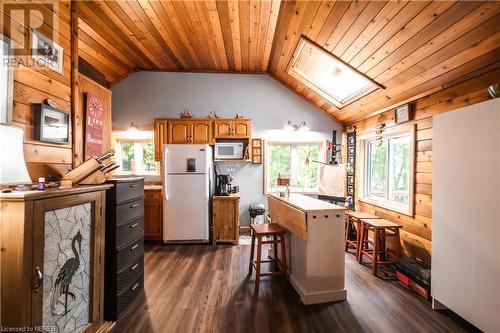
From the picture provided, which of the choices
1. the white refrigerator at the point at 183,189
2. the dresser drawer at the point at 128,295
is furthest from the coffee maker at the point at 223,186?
the dresser drawer at the point at 128,295

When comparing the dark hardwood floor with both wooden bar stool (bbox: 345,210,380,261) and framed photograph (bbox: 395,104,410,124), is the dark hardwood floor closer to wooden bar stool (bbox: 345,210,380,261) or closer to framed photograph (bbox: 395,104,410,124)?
wooden bar stool (bbox: 345,210,380,261)

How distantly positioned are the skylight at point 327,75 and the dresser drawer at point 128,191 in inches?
100

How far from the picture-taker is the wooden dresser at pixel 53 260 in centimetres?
114

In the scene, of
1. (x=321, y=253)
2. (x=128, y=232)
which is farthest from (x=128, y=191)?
(x=321, y=253)

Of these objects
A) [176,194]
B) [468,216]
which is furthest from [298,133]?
[468,216]

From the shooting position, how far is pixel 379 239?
3076 millimetres

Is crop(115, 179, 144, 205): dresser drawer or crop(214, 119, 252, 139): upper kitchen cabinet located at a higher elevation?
crop(214, 119, 252, 139): upper kitchen cabinet

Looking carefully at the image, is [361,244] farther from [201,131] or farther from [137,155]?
[137,155]

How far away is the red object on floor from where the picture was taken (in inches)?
89.6

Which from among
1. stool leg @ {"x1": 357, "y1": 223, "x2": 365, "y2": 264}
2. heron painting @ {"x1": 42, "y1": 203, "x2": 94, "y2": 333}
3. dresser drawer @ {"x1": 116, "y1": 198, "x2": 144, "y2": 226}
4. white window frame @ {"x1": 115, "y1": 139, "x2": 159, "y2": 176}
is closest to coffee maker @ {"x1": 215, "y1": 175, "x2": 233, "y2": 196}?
white window frame @ {"x1": 115, "y1": 139, "x2": 159, "y2": 176}

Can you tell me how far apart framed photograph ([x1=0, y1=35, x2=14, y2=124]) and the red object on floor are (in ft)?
12.2

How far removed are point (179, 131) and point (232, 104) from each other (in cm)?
113

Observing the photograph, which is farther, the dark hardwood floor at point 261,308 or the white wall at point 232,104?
the white wall at point 232,104

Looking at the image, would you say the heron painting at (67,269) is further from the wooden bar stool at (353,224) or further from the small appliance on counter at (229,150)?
the wooden bar stool at (353,224)
